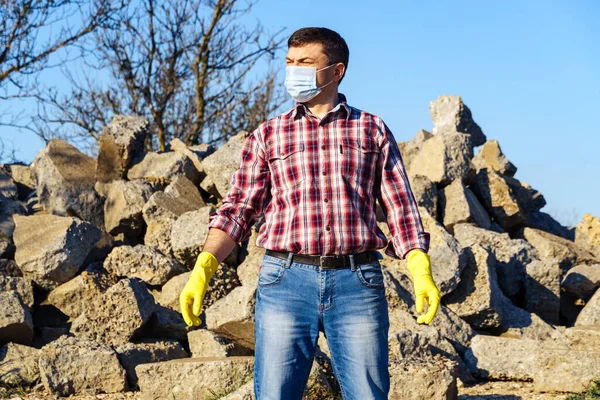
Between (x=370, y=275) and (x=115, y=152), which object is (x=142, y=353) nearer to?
(x=370, y=275)

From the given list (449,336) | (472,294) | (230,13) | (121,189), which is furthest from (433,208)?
(230,13)

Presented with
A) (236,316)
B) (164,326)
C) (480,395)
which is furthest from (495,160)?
(236,316)

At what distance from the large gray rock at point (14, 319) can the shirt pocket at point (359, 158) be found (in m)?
4.49

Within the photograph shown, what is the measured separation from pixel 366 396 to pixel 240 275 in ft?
14.8

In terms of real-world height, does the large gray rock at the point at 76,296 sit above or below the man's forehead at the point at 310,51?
below

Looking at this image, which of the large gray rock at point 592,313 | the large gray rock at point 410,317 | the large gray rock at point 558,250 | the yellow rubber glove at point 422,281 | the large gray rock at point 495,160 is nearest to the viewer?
the yellow rubber glove at point 422,281

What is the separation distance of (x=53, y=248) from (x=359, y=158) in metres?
5.14

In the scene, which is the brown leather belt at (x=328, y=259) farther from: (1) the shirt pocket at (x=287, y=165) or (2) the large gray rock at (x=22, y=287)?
(2) the large gray rock at (x=22, y=287)

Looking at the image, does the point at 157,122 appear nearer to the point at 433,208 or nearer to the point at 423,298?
the point at 433,208

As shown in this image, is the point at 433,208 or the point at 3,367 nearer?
the point at 3,367

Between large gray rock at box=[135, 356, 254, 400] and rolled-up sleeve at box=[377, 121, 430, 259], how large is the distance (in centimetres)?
255

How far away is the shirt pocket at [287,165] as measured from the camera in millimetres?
3158

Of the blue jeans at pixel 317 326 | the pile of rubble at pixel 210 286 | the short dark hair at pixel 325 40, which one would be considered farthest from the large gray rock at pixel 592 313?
the short dark hair at pixel 325 40

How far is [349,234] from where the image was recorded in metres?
3.08
